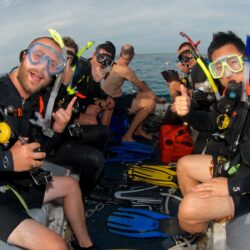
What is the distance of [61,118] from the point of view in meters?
2.82

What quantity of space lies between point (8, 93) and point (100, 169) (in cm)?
131

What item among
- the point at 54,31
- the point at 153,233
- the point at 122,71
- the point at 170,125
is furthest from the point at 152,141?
the point at 54,31

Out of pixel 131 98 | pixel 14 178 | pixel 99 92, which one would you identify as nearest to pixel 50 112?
pixel 14 178

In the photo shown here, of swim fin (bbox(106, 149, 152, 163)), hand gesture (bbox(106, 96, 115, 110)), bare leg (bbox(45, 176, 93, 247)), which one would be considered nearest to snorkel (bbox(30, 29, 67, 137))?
bare leg (bbox(45, 176, 93, 247))

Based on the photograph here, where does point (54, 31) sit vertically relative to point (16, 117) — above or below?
above

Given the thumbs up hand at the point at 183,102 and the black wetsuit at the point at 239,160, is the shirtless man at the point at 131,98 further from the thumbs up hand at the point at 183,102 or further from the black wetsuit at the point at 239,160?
the black wetsuit at the point at 239,160

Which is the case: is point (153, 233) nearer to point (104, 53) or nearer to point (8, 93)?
point (8, 93)

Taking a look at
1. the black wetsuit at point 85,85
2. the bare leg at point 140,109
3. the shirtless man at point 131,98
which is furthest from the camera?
the shirtless man at point 131,98

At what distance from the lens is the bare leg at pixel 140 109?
5.41 m

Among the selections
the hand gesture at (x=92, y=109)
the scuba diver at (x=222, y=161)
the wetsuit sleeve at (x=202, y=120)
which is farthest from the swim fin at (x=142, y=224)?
the hand gesture at (x=92, y=109)

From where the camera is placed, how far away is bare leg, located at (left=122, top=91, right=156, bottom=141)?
5.41 meters

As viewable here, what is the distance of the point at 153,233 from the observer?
3004mm

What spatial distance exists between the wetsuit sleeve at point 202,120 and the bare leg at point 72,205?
108 centimetres

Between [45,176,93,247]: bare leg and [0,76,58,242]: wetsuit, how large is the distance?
163 millimetres
